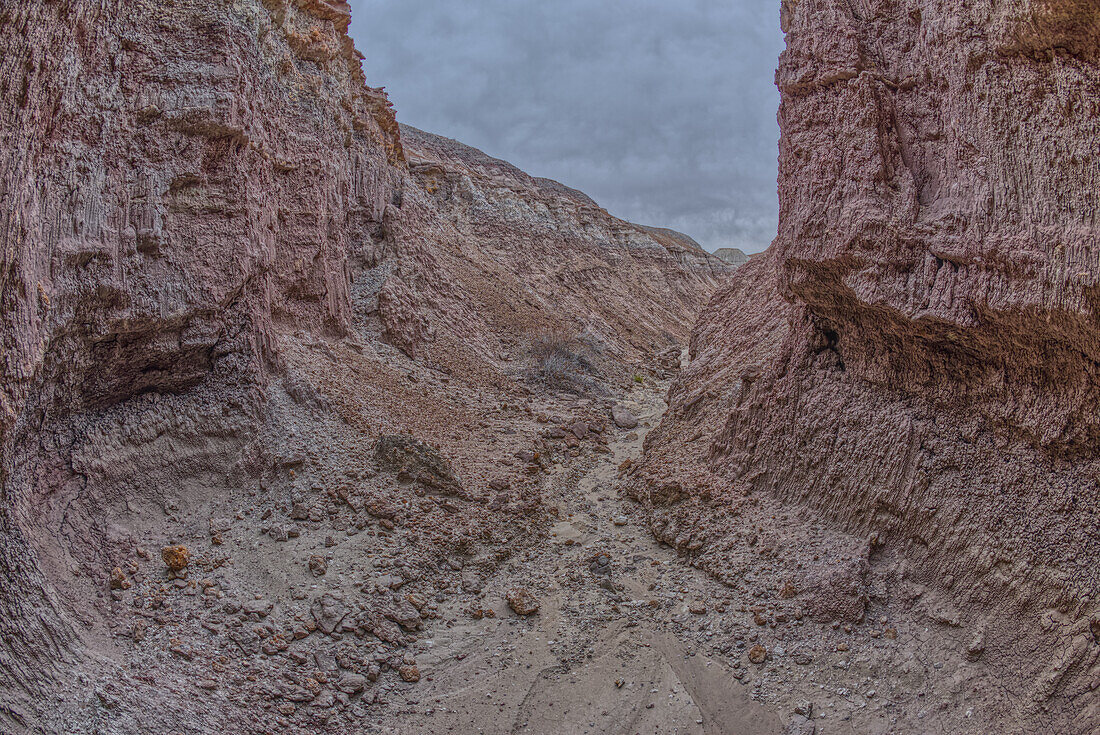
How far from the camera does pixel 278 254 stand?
10711 mm

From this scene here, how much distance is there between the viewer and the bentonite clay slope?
4.74 meters

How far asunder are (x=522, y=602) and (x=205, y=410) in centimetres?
465

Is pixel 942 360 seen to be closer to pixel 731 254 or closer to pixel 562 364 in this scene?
pixel 562 364

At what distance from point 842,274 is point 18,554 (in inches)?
306

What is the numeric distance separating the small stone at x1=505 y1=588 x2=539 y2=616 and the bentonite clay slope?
1.95 metres

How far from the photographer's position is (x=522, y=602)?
23.3 feet

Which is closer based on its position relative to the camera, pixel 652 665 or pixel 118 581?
pixel 118 581

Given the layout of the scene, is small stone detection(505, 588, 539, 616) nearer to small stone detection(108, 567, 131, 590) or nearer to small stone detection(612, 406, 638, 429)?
small stone detection(108, 567, 131, 590)

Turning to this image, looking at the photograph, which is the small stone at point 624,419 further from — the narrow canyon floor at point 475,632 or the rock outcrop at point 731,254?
the rock outcrop at point 731,254

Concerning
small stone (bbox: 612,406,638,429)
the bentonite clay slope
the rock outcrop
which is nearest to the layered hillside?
small stone (bbox: 612,406,638,429)

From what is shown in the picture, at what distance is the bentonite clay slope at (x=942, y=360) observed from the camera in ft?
15.5

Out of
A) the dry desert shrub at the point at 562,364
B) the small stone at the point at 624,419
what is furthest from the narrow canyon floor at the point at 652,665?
the dry desert shrub at the point at 562,364

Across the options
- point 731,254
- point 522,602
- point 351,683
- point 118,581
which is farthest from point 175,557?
point 731,254

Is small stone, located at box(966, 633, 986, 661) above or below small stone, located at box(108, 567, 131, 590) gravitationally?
below
